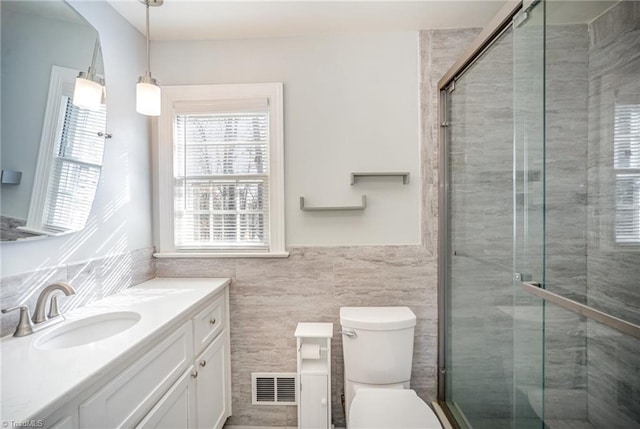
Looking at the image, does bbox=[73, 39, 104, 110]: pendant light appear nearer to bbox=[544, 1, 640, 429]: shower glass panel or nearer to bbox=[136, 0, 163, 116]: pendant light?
bbox=[136, 0, 163, 116]: pendant light

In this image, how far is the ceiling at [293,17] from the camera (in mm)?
1724

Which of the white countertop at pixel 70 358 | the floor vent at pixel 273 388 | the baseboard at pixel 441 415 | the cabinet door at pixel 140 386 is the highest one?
the white countertop at pixel 70 358

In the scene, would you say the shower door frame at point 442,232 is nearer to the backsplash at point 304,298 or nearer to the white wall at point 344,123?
the backsplash at point 304,298

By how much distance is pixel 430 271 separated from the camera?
2.00m

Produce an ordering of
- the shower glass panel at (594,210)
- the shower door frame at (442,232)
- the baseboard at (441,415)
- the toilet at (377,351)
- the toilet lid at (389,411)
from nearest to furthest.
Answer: the toilet lid at (389,411), the shower glass panel at (594,210), the toilet at (377,351), the baseboard at (441,415), the shower door frame at (442,232)

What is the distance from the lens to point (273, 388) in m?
2.04

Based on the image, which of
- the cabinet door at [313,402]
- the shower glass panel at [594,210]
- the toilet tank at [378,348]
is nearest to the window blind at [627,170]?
the shower glass panel at [594,210]

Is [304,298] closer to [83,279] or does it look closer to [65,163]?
[83,279]

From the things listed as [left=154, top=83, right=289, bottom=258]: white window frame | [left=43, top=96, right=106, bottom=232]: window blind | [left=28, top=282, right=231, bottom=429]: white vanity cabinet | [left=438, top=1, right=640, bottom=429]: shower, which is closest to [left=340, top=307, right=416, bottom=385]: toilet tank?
[left=438, top=1, right=640, bottom=429]: shower

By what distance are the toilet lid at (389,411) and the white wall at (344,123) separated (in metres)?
0.85

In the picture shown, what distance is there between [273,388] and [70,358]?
4.53 feet

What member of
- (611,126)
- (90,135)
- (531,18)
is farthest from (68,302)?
(611,126)

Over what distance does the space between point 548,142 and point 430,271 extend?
95 centimetres

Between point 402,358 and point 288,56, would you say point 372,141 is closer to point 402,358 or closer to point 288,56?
point 288,56
